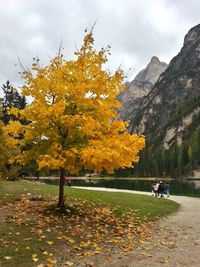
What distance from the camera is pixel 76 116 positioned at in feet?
59.0

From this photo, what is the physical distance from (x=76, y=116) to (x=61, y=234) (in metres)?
5.57

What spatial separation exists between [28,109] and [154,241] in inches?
350

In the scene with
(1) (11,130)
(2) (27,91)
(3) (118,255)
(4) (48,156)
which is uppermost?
(2) (27,91)

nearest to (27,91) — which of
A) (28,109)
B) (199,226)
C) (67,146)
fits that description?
(28,109)

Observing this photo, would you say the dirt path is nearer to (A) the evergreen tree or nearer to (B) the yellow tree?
(B) the yellow tree

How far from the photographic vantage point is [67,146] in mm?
18688

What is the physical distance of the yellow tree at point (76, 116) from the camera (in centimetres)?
1803

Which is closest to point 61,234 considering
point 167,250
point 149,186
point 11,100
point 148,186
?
point 167,250

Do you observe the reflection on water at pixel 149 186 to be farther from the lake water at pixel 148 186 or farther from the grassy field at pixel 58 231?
the grassy field at pixel 58 231

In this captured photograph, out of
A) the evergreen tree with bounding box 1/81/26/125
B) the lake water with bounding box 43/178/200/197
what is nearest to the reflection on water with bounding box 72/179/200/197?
the lake water with bounding box 43/178/200/197

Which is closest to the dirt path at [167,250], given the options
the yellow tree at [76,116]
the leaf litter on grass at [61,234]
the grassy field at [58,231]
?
the leaf litter on grass at [61,234]

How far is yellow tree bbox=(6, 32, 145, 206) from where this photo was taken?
1803 centimetres

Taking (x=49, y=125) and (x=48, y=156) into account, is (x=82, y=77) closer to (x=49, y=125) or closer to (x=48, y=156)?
(x=49, y=125)

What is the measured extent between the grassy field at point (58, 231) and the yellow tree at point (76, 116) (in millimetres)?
2714
